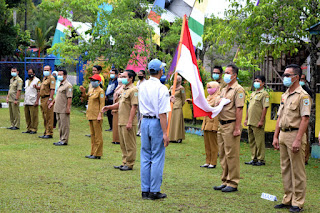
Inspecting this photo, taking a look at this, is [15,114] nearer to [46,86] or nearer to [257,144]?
[46,86]

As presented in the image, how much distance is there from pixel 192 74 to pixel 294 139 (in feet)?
6.60

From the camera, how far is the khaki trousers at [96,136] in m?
10.1

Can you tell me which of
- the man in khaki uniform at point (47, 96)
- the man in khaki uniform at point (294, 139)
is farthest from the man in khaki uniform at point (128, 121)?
the man in khaki uniform at point (47, 96)

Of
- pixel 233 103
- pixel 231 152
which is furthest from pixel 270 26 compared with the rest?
pixel 231 152

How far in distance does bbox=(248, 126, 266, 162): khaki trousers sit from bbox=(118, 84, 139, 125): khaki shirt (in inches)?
113

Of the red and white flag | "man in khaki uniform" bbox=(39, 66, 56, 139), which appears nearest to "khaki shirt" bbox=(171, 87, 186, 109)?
"man in khaki uniform" bbox=(39, 66, 56, 139)

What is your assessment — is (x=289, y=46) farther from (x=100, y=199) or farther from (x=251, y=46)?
(x=100, y=199)

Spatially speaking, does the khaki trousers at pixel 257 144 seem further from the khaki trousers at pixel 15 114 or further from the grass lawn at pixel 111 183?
the khaki trousers at pixel 15 114

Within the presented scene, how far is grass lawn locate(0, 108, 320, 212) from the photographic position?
250 inches

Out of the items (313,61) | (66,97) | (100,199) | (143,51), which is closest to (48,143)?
(66,97)

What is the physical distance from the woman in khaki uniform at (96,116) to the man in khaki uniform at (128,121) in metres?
0.95

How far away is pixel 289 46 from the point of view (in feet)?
36.4

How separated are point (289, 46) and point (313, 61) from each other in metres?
0.87

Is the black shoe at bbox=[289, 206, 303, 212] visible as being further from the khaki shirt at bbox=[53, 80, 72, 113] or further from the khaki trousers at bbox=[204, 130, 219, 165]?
the khaki shirt at bbox=[53, 80, 72, 113]
